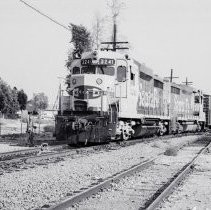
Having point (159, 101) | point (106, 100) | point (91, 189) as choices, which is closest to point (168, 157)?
point (106, 100)

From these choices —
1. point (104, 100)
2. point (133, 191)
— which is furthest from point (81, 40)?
point (133, 191)

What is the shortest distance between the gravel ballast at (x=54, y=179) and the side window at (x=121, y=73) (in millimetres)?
4298

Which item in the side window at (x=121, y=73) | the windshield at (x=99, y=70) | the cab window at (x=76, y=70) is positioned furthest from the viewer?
the cab window at (x=76, y=70)

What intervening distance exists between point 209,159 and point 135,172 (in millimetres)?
4076

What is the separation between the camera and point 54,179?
8.05 metres

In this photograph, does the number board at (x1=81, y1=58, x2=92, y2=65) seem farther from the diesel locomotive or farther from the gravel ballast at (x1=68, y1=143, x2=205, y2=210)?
the gravel ballast at (x1=68, y1=143, x2=205, y2=210)

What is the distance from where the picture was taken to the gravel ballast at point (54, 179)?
609cm

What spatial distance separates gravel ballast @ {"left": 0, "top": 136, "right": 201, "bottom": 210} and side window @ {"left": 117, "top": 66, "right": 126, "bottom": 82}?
430 cm

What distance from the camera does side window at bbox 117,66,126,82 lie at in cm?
1605

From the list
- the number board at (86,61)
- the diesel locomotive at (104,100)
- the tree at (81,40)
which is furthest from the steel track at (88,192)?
the tree at (81,40)

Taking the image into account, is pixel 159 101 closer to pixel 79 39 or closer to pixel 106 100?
pixel 106 100

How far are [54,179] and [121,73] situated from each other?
8627mm

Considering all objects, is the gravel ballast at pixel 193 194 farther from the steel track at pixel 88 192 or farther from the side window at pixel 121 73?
the side window at pixel 121 73

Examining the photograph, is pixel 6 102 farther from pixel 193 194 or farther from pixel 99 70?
pixel 193 194
